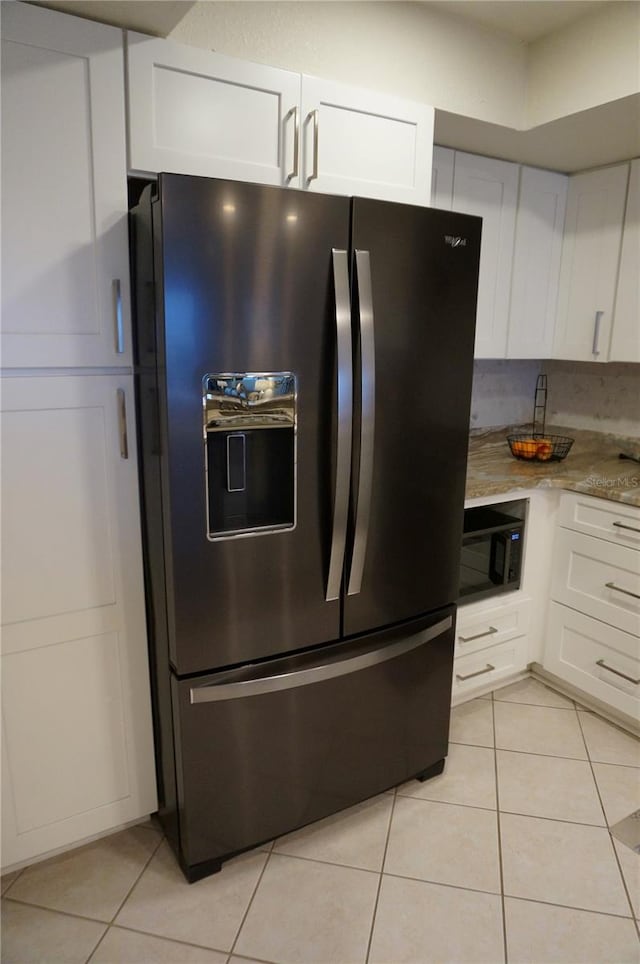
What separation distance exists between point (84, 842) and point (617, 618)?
75.8 inches

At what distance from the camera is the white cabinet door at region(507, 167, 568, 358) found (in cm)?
260

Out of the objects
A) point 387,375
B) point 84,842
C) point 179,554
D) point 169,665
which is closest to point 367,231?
point 387,375

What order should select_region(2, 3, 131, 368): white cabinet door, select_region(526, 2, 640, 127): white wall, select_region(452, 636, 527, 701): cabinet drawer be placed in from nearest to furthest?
select_region(2, 3, 131, 368): white cabinet door → select_region(526, 2, 640, 127): white wall → select_region(452, 636, 527, 701): cabinet drawer

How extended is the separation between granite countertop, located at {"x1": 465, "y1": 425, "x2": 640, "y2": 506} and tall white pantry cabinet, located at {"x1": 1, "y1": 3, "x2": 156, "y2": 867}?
4.15 ft

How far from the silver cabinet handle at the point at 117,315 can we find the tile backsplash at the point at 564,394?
5.85ft

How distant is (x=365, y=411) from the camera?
5.04ft

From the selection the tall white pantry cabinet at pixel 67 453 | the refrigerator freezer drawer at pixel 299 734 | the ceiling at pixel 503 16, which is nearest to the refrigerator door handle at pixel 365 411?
the refrigerator freezer drawer at pixel 299 734

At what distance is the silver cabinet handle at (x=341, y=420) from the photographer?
1469mm

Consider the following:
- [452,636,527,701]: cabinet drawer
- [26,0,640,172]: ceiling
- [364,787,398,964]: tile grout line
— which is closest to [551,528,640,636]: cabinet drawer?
[452,636,527,701]: cabinet drawer

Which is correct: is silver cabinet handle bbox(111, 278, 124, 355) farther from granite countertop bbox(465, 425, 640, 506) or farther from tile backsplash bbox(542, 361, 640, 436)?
tile backsplash bbox(542, 361, 640, 436)

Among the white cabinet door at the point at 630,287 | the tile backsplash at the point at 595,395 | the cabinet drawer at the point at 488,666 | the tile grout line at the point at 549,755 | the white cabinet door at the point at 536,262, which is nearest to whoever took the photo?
the tile grout line at the point at 549,755

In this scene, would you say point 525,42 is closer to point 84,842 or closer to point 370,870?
point 370,870

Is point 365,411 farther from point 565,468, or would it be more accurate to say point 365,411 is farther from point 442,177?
point 565,468

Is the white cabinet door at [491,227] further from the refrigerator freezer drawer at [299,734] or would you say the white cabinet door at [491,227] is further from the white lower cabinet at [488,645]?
the refrigerator freezer drawer at [299,734]
